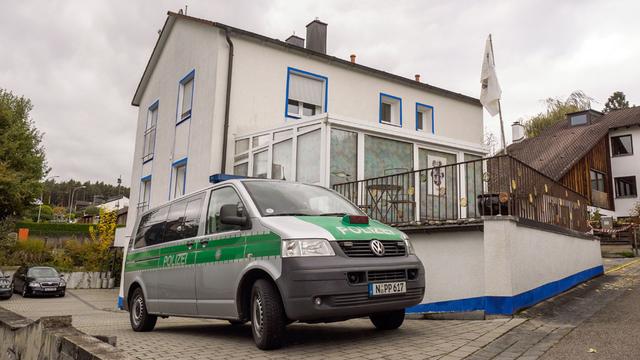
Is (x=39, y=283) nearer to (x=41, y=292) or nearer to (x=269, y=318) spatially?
(x=41, y=292)

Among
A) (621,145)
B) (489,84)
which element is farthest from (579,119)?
(489,84)

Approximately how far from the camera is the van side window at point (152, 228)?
7.87 metres

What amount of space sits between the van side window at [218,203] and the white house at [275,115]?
194 inches

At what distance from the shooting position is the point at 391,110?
18.8 meters

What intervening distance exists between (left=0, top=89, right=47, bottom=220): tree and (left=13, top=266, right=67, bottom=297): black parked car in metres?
7.42

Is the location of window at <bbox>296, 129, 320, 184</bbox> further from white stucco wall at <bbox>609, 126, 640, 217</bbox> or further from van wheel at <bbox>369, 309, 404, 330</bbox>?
A: white stucco wall at <bbox>609, 126, 640, 217</bbox>

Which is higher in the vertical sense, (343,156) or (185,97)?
(185,97)

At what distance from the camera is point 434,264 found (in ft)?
27.8

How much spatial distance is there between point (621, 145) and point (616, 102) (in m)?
34.2

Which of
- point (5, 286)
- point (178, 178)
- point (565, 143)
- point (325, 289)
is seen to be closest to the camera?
point (325, 289)

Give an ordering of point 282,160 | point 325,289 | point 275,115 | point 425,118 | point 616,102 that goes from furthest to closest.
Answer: point 616,102 < point 425,118 < point 275,115 < point 282,160 < point 325,289

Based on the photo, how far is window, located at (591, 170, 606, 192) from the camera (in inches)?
1329

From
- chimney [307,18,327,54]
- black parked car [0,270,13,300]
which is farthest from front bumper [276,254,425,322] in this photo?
black parked car [0,270,13,300]

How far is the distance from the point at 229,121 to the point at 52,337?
10.5 m
